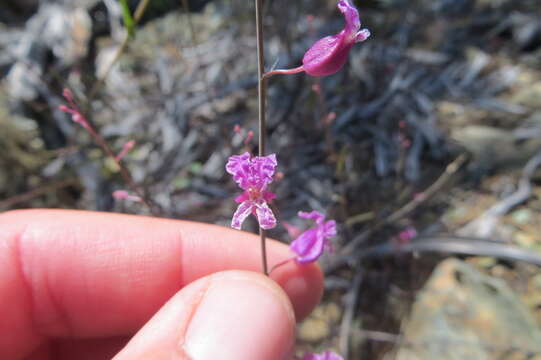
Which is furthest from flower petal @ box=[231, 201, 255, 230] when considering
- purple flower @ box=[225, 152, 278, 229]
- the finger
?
the finger

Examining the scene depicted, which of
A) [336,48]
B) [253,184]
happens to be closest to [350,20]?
[336,48]

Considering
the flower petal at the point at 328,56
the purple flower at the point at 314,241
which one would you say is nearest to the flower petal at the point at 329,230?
the purple flower at the point at 314,241

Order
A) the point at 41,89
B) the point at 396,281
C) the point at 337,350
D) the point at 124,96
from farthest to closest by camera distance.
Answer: the point at 124,96 < the point at 41,89 < the point at 396,281 < the point at 337,350

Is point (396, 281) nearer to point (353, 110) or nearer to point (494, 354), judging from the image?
point (494, 354)

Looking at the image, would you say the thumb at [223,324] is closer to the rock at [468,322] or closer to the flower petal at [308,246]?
the flower petal at [308,246]

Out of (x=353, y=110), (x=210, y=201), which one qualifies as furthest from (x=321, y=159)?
(x=210, y=201)

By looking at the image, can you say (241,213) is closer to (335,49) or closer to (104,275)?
(335,49)

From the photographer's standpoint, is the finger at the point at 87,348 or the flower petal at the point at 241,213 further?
the finger at the point at 87,348
